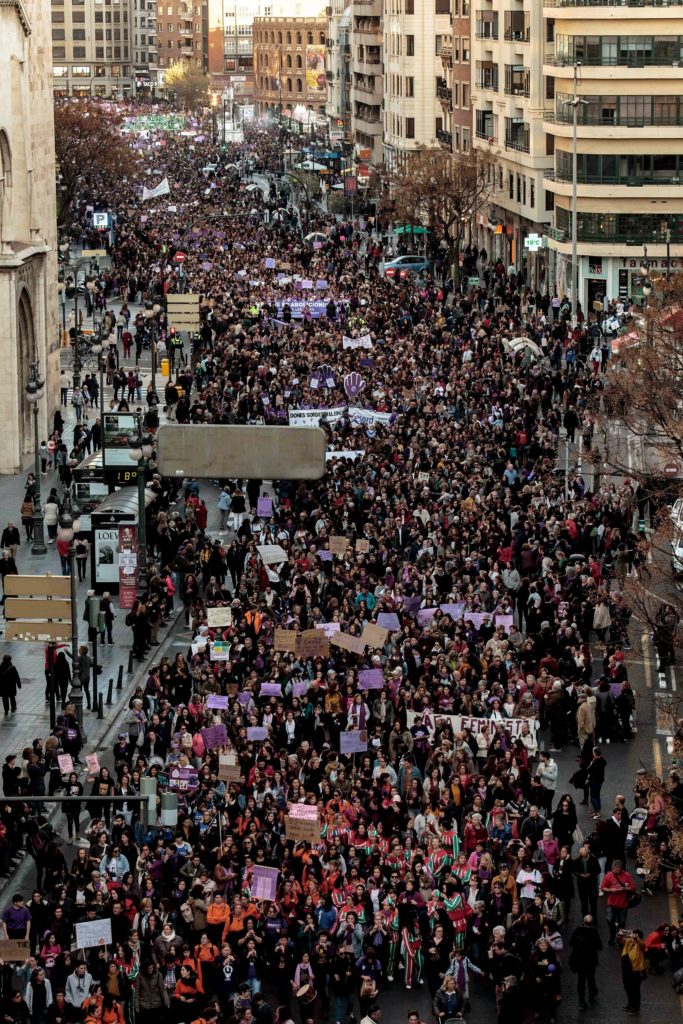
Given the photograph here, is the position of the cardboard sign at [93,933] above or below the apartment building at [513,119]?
below

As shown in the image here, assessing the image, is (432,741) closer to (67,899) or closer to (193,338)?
(67,899)

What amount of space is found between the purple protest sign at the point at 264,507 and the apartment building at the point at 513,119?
47323mm

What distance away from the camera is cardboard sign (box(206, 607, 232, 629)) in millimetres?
35469

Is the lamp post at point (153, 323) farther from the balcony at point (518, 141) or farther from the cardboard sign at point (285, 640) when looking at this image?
the cardboard sign at point (285, 640)

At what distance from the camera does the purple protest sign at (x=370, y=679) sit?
106 feet

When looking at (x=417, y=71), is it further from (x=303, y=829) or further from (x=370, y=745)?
(x=303, y=829)

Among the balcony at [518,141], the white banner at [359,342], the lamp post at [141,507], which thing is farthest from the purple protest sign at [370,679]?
the balcony at [518,141]

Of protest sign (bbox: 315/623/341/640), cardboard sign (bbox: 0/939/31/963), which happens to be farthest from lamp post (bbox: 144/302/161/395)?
cardboard sign (bbox: 0/939/31/963)

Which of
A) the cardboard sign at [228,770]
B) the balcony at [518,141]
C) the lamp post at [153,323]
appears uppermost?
the balcony at [518,141]

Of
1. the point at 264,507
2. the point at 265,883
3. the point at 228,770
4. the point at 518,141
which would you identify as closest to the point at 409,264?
the point at 518,141

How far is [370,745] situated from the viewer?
3097 centimetres

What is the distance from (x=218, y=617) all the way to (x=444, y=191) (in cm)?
6012

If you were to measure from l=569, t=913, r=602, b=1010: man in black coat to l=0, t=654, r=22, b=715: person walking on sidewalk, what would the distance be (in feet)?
43.8

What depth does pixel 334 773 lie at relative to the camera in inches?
1120
